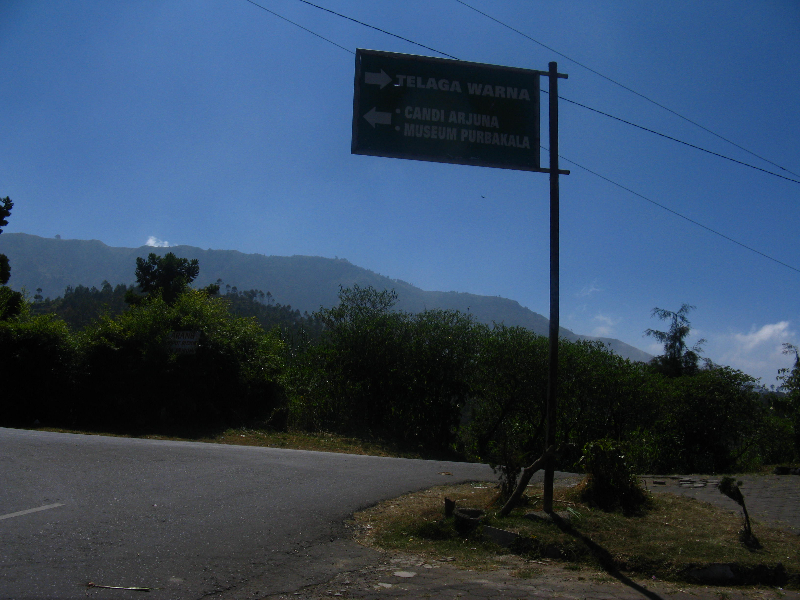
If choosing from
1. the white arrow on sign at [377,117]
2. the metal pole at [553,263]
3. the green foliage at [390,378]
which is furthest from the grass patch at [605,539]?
the green foliage at [390,378]

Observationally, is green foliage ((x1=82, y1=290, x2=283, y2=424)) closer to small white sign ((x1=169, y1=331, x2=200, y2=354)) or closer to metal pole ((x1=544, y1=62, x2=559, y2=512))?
small white sign ((x1=169, y1=331, x2=200, y2=354))

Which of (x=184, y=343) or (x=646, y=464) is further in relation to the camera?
(x=184, y=343)

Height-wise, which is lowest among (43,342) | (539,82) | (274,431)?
(274,431)

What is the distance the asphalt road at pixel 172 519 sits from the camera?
427cm

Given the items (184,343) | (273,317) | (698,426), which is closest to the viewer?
(184,343)

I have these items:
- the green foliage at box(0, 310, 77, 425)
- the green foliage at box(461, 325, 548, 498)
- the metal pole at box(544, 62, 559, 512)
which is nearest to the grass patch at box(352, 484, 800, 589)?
the metal pole at box(544, 62, 559, 512)

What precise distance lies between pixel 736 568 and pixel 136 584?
471 centimetres

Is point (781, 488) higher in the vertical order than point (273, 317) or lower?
lower

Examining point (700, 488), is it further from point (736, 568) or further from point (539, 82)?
point (539, 82)

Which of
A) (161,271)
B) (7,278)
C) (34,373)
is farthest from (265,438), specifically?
(161,271)

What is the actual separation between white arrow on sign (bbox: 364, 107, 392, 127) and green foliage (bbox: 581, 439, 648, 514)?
4811 millimetres

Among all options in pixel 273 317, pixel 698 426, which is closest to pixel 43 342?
pixel 698 426

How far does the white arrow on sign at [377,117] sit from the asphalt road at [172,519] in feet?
15.7

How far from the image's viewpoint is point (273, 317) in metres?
102
